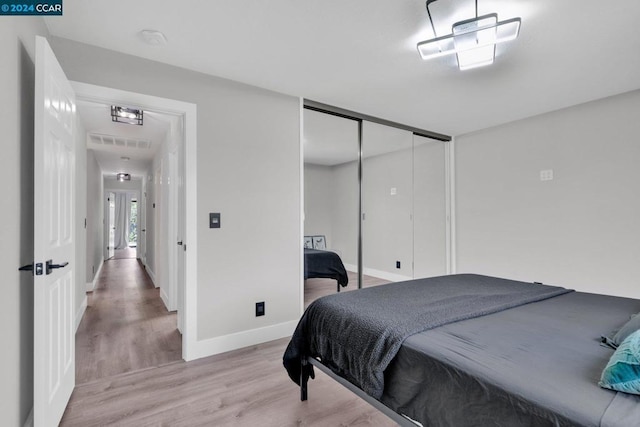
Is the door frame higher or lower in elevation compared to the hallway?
higher

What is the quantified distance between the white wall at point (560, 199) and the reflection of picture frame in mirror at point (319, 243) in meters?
2.21

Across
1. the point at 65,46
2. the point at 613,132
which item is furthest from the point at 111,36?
the point at 613,132

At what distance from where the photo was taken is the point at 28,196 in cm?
172

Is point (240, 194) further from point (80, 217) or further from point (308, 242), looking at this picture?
point (80, 217)

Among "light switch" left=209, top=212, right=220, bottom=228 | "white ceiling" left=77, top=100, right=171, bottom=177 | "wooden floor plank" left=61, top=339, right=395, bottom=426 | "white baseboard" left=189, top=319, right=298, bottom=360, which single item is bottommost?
"wooden floor plank" left=61, top=339, right=395, bottom=426

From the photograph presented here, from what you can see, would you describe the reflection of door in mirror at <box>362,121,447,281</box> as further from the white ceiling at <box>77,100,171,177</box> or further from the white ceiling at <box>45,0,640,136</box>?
Answer: the white ceiling at <box>77,100,171,177</box>

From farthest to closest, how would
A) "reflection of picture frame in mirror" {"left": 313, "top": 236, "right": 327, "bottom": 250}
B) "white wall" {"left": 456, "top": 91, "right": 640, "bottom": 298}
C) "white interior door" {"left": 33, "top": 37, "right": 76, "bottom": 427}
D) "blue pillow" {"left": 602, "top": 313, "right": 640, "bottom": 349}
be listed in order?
1. "reflection of picture frame in mirror" {"left": 313, "top": 236, "right": 327, "bottom": 250}
2. "white wall" {"left": 456, "top": 91, "right": 640, "bottom": 298}
3. "white interior door" {"left": 33, "top": 37, "right": 76, "bottom": 427}
4. "blue pillow" {"left": 602, "top": 313, "right": 640, "bottom": 349}


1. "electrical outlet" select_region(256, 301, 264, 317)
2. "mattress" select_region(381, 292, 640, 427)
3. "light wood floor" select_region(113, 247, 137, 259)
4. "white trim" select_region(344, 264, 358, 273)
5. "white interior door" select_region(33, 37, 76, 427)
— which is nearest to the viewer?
"mattress" select_region(381, 292, 640, 427)

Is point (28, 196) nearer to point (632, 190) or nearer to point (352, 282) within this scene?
point (352, 282)

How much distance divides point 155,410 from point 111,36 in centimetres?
243

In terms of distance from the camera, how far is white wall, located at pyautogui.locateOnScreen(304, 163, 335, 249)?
11.5 feet

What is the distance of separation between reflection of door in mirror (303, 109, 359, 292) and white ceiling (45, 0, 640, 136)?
1.30ft

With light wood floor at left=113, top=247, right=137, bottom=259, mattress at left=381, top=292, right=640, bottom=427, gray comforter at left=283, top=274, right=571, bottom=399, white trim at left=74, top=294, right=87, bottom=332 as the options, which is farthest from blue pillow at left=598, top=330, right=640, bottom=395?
light wood floor at left=113, top=247, right=137, bottom=259

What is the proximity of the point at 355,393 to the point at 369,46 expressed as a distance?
2221mm
